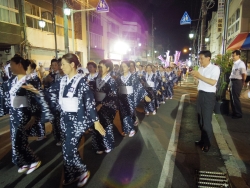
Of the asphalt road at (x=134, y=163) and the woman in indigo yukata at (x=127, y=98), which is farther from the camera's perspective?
the woman in indigo yukata at (x=127, y=98)

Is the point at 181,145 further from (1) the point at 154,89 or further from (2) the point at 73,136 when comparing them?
(1) the point at 154,89

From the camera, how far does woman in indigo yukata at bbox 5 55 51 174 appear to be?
129 inches

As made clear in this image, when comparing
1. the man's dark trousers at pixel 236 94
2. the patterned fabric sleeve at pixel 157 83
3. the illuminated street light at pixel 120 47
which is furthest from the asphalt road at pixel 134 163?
the illuminated street light at pixel 120 47

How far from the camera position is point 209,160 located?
3.78m

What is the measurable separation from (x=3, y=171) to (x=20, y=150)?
544 millimetres

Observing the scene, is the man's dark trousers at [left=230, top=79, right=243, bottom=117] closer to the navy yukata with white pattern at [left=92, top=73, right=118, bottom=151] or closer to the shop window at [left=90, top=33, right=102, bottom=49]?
the navy yukata with white pattern at [left=92, top=73, right=118, bottom=151]

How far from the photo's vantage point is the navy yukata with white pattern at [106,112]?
407cm

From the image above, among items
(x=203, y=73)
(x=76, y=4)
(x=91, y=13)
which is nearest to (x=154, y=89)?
(x=203, y=73)

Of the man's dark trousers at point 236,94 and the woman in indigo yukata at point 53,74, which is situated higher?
the woman in indigo yukata at point 53,74

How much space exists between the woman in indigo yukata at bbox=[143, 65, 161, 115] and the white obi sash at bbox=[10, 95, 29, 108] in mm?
4568

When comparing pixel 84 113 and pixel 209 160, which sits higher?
pixel 84 113

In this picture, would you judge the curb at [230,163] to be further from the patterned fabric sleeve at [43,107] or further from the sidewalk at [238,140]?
the patterned fabric sleeve at [43,107]

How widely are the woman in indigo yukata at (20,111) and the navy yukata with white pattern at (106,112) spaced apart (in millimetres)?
1111

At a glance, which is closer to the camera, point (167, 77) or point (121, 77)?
point (121, 77)
